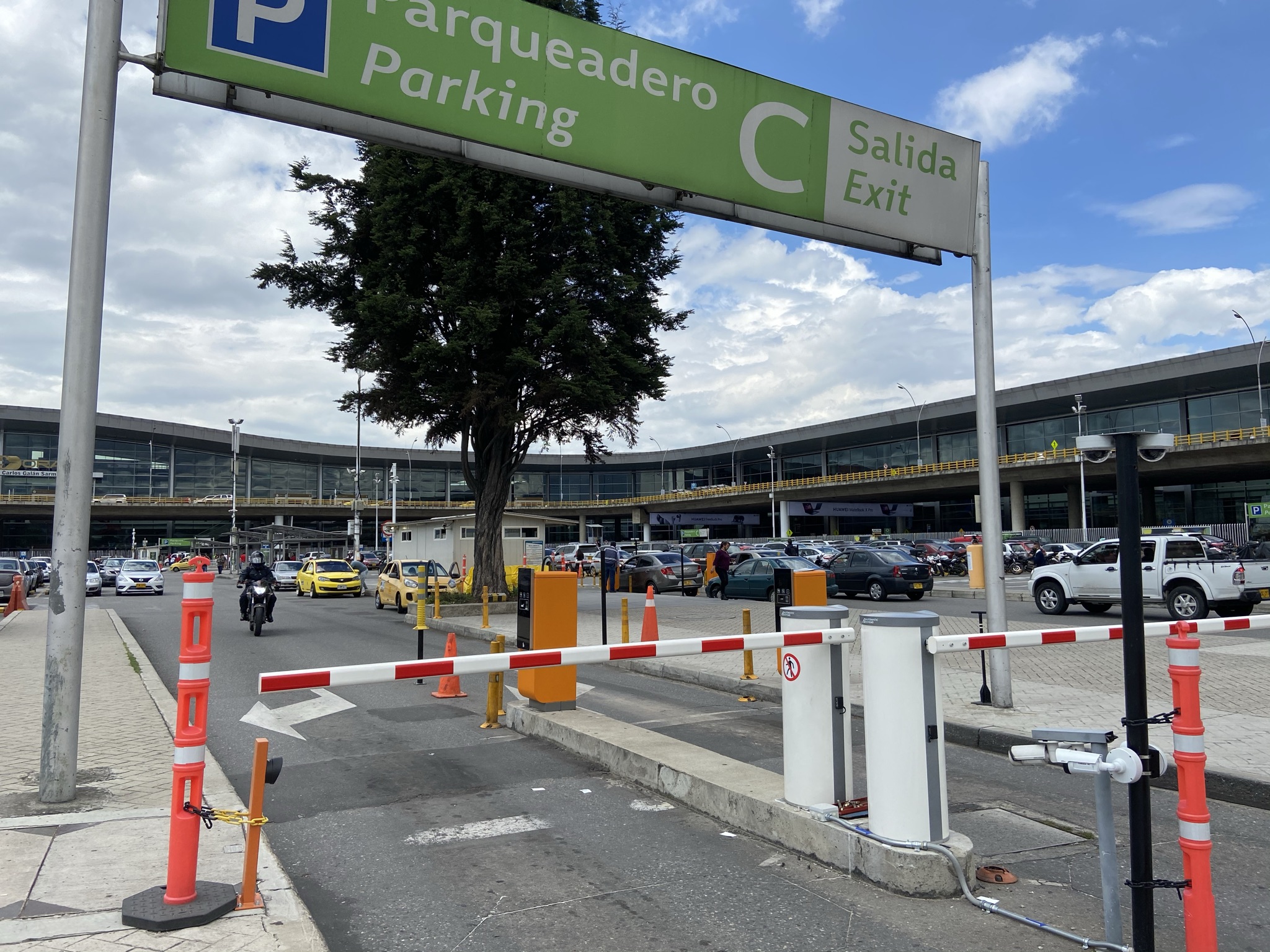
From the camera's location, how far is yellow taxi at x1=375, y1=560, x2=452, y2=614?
25016mm

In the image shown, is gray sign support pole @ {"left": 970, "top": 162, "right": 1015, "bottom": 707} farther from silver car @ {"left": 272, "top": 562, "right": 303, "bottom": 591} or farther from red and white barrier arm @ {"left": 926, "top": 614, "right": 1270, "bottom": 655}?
silver car @ {"left": 272, "top": 562, "right": 303, "bottom": 591}

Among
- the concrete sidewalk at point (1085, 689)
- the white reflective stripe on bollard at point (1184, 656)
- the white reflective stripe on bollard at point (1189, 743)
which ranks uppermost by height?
the white reflective stripe on bollard at point (1184, 656)

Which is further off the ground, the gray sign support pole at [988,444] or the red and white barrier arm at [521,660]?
the gray sign support pole at [988,444]

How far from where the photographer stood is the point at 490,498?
2577 cm

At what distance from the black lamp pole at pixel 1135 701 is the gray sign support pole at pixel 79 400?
5965 mm

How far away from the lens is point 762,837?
5.22 m

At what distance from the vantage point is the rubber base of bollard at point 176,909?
3732 mm

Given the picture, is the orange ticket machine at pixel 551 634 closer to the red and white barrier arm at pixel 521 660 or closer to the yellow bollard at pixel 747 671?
the yellow bollard at pixel 747 671

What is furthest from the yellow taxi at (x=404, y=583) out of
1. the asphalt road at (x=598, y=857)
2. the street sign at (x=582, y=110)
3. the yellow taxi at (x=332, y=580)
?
the street sign at (x=582, y=110)

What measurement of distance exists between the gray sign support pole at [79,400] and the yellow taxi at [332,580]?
1130 inches

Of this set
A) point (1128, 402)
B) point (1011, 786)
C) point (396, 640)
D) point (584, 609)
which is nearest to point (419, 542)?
point (584, 609)

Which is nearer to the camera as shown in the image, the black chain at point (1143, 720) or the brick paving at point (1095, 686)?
the black chain at point (1143, 720)

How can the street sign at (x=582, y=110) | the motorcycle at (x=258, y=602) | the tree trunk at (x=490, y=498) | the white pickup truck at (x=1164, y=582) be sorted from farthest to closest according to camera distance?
the tree trunk at (x=490, y=498) → the motorcycle at (x=258, y=602) → the white pickup truck at (x=1164, y=582) → the street sign at (x=582, y=110)

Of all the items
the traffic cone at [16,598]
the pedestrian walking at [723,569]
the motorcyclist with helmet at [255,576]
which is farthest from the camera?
the pedestrian walking at [723,569]
